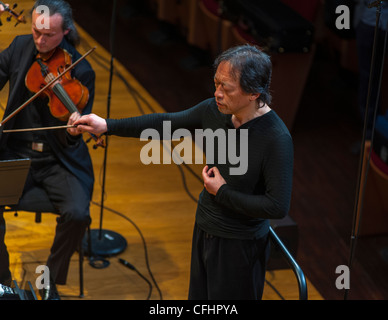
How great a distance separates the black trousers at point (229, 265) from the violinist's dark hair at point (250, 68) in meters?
0.49

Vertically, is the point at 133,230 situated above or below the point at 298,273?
below

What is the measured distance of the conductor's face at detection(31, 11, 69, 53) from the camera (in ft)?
9.08

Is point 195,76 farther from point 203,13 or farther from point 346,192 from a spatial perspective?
point 346,192

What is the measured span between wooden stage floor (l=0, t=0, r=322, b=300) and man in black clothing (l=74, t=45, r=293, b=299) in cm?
89

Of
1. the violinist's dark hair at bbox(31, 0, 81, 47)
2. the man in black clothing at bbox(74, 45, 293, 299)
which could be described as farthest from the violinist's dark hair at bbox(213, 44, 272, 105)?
the violinist's dark hair at bbox(31, 0, 81, 47)

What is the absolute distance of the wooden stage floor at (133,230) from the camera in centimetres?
320

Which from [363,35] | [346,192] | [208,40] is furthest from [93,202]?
[208,40]

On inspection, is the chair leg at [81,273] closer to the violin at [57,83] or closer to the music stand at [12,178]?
the music stand at [12,178]

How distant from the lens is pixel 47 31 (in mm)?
2764

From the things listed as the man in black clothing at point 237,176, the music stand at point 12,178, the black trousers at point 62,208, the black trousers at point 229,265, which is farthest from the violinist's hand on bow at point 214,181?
the black trousers at point 62,208

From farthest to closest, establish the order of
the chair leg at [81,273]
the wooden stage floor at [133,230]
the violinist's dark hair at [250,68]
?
the wooden stage floor at [133,230], the chair leg at [81,273], the violinist's dark hair at [250,68]

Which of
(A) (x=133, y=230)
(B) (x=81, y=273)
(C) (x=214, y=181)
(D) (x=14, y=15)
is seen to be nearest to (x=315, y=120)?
(A) (x=133, y=230)

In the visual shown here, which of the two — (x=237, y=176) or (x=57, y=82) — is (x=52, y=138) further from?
(x=237, y=176)

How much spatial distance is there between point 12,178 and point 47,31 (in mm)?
590
